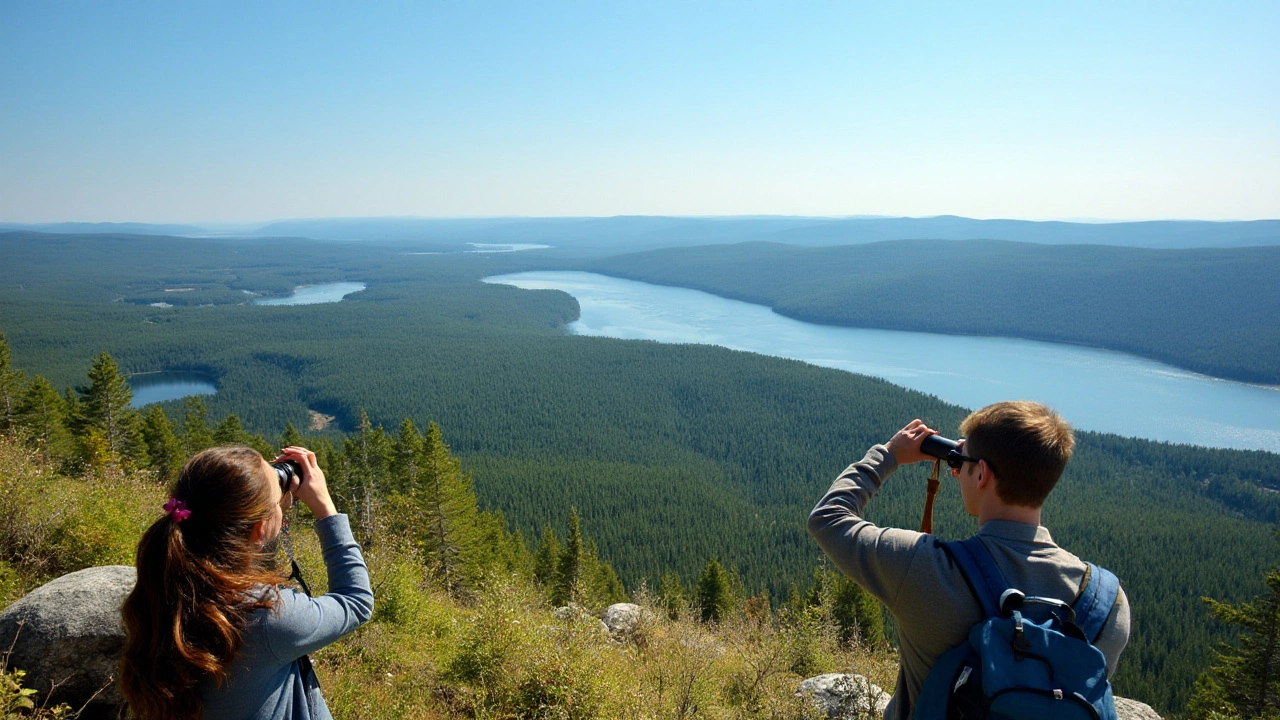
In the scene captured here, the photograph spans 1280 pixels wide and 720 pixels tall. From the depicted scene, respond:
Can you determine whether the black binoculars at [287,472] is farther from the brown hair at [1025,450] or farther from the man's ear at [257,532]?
the brown hair at [1025,450]

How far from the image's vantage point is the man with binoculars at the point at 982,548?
6.74ft

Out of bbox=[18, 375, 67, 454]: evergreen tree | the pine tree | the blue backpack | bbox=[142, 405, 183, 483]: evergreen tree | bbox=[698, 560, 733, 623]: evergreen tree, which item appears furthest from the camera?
bbox=[142, 405, 183, 483]: evergreen tree

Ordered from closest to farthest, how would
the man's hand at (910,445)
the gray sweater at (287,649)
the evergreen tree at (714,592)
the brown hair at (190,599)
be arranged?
the brown hair at (190,599)
the gray sweater at (287,649)
the man's hand at (910,445)
the evergreen tree at (714,592)

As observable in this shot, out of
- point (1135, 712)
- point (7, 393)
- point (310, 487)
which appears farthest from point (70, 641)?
point (7, 393)

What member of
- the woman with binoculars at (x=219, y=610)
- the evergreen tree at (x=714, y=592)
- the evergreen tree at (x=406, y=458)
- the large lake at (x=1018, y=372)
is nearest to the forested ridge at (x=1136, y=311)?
the large lake at (x=1018, y=372)

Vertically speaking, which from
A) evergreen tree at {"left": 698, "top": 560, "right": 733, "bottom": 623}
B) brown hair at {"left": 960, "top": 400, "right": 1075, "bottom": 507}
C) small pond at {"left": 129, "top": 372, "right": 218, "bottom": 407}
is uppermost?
brown hair at {"left": 960, "top": 400, "right": 1075, "bottom": 507}

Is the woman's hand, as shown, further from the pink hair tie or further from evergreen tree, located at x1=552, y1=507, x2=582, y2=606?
evergreen tree, located at x1=552, y1=507, x2=582, y2=606

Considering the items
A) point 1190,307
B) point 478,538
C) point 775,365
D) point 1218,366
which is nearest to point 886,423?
point 775,365

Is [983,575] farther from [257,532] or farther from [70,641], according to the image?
[70,641]

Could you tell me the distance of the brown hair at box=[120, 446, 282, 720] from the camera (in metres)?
2.18

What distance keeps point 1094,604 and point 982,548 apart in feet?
1.18

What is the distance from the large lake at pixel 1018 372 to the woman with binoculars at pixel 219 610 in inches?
3617

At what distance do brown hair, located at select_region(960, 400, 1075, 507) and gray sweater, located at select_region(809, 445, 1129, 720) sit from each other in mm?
137

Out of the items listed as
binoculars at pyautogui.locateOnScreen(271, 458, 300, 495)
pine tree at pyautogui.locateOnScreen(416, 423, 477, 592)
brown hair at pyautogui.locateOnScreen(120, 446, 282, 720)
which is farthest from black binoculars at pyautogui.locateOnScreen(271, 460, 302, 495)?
pine tree at pyautogui.locateOnScreen(416, 423, 477, 592)
